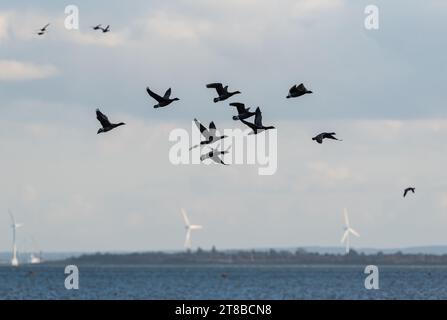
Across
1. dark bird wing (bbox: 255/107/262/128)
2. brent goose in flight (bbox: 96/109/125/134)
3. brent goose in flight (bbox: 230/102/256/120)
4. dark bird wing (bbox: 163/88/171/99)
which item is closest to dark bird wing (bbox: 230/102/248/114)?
brent goose in flight (bbox: 230/102/256/120)

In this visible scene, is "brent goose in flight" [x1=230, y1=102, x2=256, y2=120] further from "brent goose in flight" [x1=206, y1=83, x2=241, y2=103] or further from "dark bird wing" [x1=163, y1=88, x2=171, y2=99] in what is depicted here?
"dark bird wing" [x1=163, y1=88, x2=171, y2=99]

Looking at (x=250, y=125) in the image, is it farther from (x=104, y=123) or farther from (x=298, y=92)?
(x=104, y=123)

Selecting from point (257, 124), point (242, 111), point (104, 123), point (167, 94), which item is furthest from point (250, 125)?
point (104, 123)

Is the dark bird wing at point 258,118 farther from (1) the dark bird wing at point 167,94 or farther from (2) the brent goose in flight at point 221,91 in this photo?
(1) the dark bird wing at point 167,94

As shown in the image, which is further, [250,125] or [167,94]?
[167,94]

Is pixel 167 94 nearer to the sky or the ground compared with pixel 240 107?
nearer to the sky

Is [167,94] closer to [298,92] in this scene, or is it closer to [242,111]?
[242,111]

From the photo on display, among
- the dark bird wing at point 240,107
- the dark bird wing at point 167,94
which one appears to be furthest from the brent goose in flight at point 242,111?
the dark bird wing at point 167,94

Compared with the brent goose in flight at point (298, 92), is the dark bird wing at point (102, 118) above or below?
below
